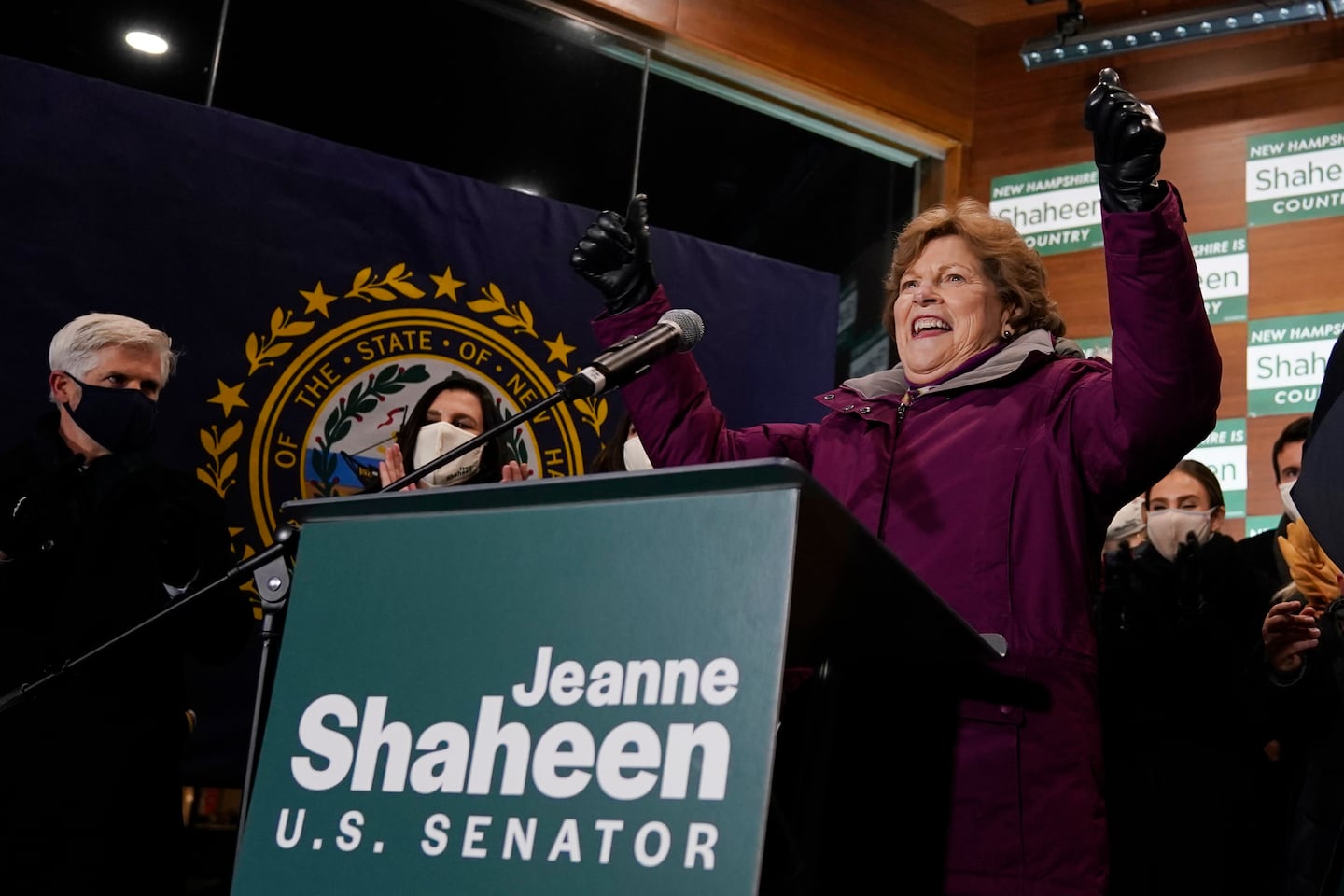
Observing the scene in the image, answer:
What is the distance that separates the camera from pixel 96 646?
2.57 m

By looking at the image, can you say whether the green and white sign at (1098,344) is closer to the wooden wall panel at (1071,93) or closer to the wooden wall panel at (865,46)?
the wooden wall panel at (1071,93)

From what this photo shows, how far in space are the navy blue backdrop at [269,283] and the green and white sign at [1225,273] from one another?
6.36 ft

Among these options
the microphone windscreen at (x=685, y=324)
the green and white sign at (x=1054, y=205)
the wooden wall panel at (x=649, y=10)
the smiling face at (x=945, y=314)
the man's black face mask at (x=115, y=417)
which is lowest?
the microphone windscreen at (x=685, y=324)

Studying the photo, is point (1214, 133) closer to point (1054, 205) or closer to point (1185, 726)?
point (1054, 205)

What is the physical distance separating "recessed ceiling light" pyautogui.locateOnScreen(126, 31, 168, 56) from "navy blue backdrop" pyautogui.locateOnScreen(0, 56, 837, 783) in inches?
13.3

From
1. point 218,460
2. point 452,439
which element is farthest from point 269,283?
point 452,439

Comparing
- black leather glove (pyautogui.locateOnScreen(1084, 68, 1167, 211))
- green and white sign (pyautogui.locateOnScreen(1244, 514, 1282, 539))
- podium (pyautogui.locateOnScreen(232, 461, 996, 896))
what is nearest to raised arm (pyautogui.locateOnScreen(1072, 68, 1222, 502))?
black leather glove (pyautogui.locateOnScreen(1084, 68, 1167, 211))

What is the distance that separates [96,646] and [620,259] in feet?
4.29

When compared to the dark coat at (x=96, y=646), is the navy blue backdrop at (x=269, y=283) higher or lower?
higher

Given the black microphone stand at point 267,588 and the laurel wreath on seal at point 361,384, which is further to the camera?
the laurel wreath on seal at point 361,384

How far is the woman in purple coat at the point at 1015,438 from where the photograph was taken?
5.15 feet

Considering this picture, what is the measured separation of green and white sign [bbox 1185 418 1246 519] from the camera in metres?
4.65

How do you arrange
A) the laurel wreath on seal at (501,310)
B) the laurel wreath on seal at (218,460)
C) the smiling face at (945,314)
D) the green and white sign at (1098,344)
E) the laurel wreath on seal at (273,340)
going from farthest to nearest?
the green and white sign at (1098,344)
the laurel wreath on seal at (501,310)
the laurel wreath on seal at (273,340)
the laurel wreath on seal at (218,460)
the smiling face at (945,314)

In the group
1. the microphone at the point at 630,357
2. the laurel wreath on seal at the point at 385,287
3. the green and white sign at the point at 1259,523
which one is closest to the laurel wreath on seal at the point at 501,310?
the laurel wreath on seal at the point at 385,287
